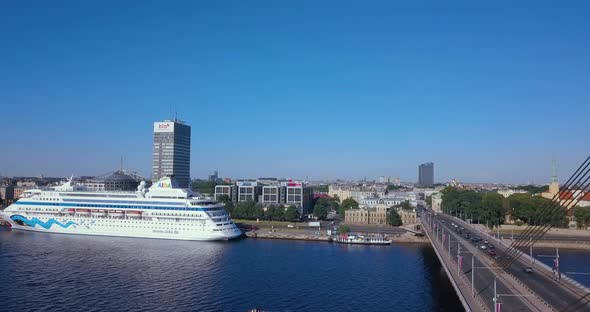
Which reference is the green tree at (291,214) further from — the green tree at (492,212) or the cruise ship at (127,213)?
the green tree at (492,212)

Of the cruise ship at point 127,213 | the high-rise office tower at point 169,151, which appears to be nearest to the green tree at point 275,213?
the cruise ship at point 127,213

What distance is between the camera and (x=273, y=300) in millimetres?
23047

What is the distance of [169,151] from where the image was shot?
8819 centimetres

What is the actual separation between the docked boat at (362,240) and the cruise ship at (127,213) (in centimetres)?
1005

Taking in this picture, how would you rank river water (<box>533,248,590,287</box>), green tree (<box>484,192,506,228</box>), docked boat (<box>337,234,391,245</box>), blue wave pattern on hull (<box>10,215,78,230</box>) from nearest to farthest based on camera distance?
river water (<box>533,248,590,287</box>)
docked boat (<box>337,234,391,245</box>)
blue wave pattern on hull (<box>10,215,78,230</box>)
green tree (<box>484,192,506,228</box>)

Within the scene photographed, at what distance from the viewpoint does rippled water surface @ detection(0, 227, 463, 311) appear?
2252 cm

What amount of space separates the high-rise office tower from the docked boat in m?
50.0

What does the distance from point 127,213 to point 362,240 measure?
22.2m

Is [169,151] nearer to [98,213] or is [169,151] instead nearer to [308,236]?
[98,213]

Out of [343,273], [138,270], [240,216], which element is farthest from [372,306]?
[240,216]

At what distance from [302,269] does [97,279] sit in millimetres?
12343

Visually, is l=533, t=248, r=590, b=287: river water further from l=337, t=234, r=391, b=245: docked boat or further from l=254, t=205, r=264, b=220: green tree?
l=254, t=205, r=264, b=220: green tree

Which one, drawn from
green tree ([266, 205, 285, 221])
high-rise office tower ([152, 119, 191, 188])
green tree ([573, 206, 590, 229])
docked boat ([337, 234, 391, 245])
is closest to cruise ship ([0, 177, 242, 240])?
docked boat ([337, 234, 391, 245])

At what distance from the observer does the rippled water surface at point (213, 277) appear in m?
22.5
